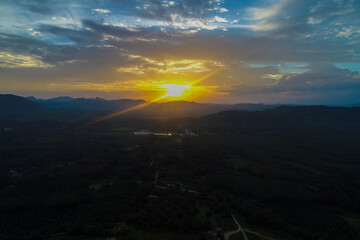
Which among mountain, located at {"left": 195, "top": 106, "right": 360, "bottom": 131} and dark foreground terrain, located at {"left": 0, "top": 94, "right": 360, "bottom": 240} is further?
mountain, located at {"left": 195, "top": 106, "right": 360, "bottom": 131}

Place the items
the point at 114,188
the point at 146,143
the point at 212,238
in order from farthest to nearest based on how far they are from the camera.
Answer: the point at 146,143, the point at 114,188, the point at 212,238

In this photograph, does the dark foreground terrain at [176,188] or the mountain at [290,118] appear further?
the mountain at [290,118]

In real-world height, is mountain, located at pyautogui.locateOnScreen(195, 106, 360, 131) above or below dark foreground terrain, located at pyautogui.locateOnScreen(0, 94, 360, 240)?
above

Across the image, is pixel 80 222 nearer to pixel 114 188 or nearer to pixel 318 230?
pixel 114 188

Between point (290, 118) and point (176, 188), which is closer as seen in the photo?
point (176, 188)

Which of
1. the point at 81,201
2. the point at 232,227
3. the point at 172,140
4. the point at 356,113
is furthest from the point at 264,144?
the point at 356,113

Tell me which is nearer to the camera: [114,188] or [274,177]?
[114,188]

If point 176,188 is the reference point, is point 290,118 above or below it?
above

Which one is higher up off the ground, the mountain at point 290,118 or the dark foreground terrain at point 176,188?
the mountain at point 290,118
